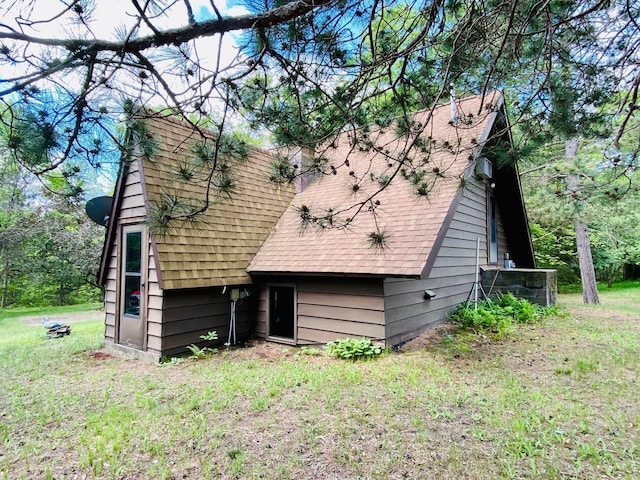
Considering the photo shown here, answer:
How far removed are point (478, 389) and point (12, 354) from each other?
7.80 meters

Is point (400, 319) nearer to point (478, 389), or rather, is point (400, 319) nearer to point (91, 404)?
point (478, 389)

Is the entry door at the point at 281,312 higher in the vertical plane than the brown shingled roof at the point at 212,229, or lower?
lower

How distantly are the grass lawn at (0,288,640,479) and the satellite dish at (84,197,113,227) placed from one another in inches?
102

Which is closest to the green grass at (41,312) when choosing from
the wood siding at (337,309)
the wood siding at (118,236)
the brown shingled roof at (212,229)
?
the wood siding at (118,236)

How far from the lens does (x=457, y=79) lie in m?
3.79

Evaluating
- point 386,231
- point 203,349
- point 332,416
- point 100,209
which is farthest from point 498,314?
point 100,209

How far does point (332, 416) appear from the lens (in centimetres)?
346

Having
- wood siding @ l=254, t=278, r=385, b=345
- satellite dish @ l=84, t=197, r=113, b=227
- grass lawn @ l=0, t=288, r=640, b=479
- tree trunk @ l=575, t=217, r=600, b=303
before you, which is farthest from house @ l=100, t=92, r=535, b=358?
tree trunk @ l=575, t=217, r=600, b=303

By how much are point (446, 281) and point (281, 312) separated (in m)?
3.64

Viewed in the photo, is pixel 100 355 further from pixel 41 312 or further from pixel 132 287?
pixel 41 312

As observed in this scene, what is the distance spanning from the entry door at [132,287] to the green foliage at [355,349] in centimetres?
324

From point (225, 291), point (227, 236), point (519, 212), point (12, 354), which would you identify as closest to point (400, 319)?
point (225, 291)

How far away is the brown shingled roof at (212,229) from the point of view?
5758mm

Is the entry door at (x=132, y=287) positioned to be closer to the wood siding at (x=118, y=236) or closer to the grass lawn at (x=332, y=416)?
the wood siding at (x=118, y=236)
